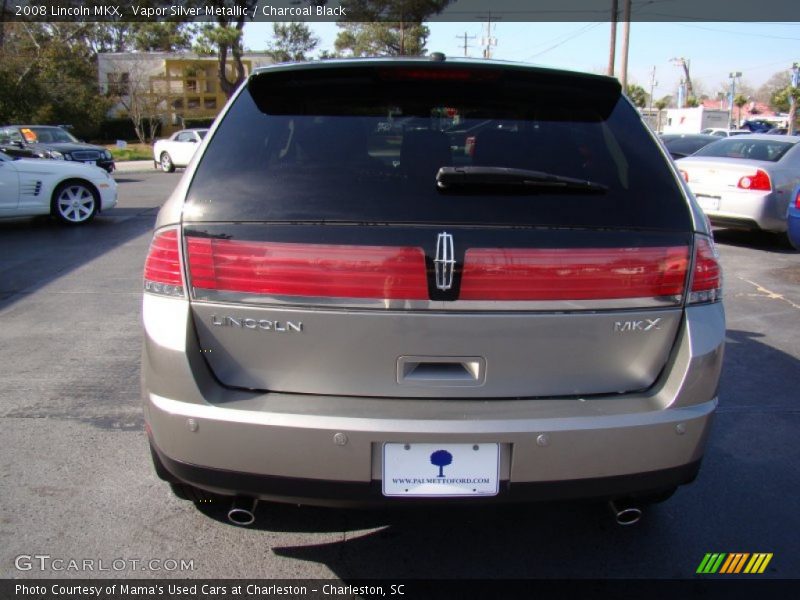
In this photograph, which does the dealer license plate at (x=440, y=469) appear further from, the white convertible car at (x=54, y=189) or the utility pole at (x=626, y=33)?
the utility pole at (x=626, y=33)

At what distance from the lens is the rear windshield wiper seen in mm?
2191

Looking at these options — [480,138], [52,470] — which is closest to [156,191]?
[52,470]

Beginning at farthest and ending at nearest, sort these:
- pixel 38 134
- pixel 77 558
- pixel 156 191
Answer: pixel 38 134 < pixel 156 191 < pixel 77 558

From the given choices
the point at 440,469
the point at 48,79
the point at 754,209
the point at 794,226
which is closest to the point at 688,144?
the point at 754,209

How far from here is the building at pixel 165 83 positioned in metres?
43.0

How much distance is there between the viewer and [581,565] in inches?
105

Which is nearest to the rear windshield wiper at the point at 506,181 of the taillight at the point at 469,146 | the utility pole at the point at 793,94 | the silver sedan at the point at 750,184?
the taillight at the point at 469,146

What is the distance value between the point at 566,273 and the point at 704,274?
50cm

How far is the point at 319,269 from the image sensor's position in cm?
214

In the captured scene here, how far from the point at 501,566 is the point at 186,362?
138cm

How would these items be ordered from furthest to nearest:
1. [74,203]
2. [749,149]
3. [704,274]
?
[74,203] → [749,149] → [704,274]

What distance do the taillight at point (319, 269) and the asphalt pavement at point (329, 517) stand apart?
2.34 ft

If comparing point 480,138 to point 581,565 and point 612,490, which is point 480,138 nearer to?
point 612,490

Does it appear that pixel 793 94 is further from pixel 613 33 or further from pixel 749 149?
pixel 749 149
